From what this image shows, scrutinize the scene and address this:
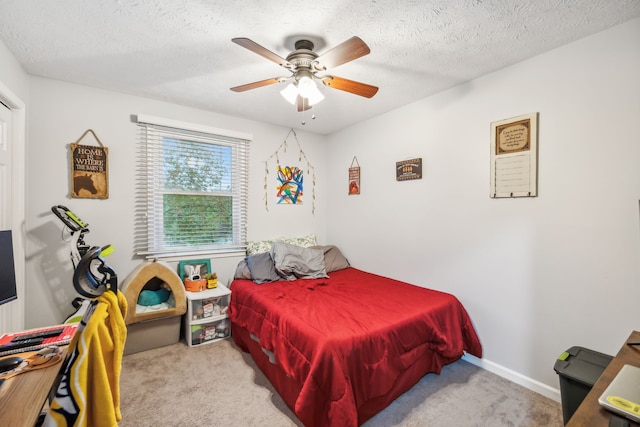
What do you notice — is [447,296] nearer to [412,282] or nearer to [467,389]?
[412,282]

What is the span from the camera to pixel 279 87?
8.34ft

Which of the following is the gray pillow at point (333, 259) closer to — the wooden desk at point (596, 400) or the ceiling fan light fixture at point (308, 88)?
the ceiling fan light fixture at point (308, 88)

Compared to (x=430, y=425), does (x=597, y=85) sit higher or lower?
higher

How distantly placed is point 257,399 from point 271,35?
252 centimetres

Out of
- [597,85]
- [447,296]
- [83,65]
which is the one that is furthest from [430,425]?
[83,65]

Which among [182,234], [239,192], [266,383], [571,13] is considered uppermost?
[571,13]

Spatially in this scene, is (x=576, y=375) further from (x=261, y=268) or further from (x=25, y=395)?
(x=261, y=268)

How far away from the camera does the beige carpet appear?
5.72 ft

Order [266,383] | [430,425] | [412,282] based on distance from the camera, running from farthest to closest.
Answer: [412,282]
[266,383]
[430,425]

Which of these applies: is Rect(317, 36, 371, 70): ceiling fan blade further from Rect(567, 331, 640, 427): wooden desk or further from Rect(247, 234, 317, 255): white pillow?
Rect(247, 234, 317, 255): white pillow

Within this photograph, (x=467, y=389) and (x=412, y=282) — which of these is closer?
(x=467, y=389)

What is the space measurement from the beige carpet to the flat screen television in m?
1.03

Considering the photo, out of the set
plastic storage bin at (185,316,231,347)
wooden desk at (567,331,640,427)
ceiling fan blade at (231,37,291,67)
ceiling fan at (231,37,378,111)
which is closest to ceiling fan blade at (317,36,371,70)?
ceiling fan at (231,37,378,111)

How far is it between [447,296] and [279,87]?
2452 millimetres
